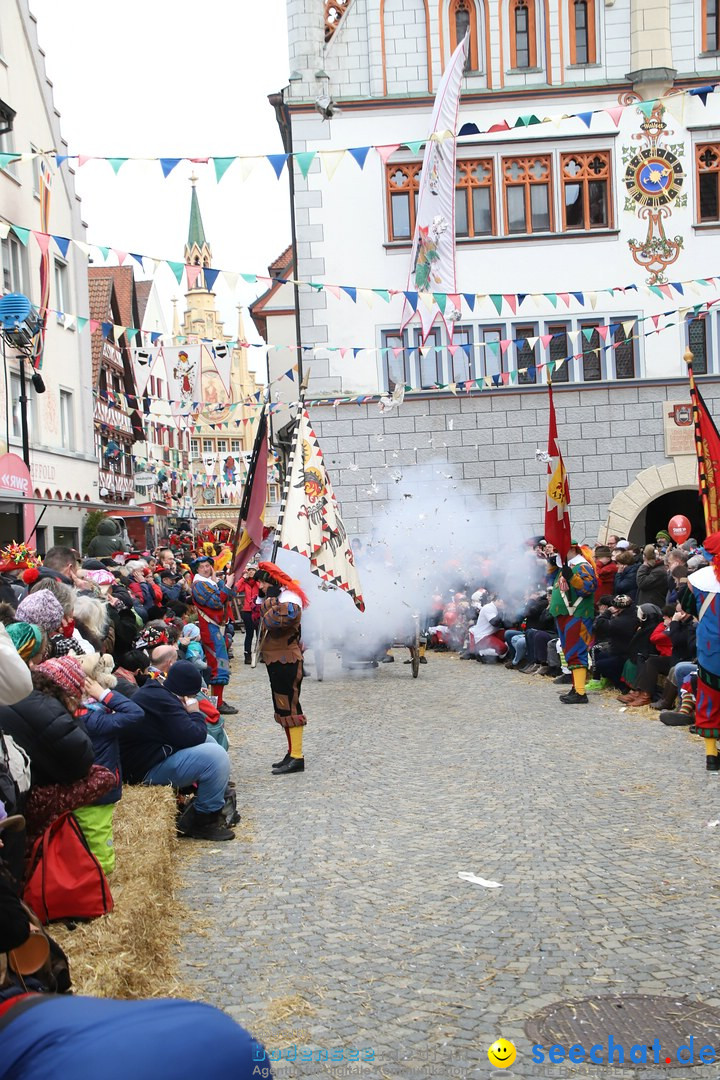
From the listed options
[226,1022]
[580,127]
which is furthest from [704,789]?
[580,127]

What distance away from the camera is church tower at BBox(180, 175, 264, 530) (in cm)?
5144

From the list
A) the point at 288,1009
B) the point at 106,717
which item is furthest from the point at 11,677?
the point at 106,717

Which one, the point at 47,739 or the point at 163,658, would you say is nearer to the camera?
the point at 47,739

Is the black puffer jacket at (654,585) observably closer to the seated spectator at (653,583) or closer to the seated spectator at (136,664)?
the seated spectator at (653,583)

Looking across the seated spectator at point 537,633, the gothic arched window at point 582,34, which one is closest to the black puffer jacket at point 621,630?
the seated spectator at point 537,633

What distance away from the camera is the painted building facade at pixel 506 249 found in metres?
23.1

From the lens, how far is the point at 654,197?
76.1ft

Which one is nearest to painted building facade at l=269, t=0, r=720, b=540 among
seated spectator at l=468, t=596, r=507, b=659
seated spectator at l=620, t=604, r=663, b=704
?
seated spectator at l=468, t=596, r=507, b=659

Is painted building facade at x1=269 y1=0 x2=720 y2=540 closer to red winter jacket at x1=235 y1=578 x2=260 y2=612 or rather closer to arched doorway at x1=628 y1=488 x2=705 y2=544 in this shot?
arched doorway at x1=628 y1=488 x2=705 y2=544

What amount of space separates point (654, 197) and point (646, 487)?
6.10 metres

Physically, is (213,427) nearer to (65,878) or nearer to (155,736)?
(155,736)

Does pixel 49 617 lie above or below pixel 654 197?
below

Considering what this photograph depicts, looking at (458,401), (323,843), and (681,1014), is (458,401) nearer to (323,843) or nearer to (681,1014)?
(323,843)

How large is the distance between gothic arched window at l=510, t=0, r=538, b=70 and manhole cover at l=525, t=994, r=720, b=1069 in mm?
22347
